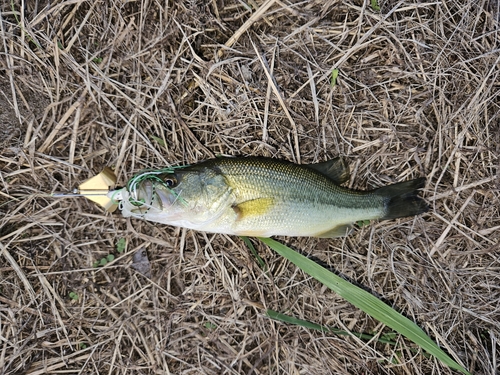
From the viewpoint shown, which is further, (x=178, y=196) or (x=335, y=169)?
(x=335, y=169)

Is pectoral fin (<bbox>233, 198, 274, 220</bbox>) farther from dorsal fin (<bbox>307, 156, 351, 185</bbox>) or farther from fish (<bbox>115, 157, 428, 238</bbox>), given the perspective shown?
dorsal fin (<bbox>307, 156, 351, 185</bbox>)

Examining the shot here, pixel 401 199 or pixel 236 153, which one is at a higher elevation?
pixel 236 153

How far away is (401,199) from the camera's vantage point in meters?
3.13

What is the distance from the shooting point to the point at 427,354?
329 centimetres

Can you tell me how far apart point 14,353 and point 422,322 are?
359 cm

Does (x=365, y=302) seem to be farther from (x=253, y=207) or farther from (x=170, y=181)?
(x=170, y=181)

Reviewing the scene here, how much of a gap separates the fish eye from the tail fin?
169 cm

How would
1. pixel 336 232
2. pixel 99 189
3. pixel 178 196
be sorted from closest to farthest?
1. pixel 178 196
2. pixel 99 189
3. pixel 336 232

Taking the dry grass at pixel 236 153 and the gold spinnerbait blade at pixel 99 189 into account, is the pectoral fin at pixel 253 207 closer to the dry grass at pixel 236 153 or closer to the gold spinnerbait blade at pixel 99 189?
the dry grass at pixel 236 153

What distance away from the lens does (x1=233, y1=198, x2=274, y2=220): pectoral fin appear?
9.17ft

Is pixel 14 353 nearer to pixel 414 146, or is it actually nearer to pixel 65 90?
pixel 65 90

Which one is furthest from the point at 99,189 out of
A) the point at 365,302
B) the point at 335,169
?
the point at 365,302

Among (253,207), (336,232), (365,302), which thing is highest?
(253,207)

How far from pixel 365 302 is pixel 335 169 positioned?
1164mm
